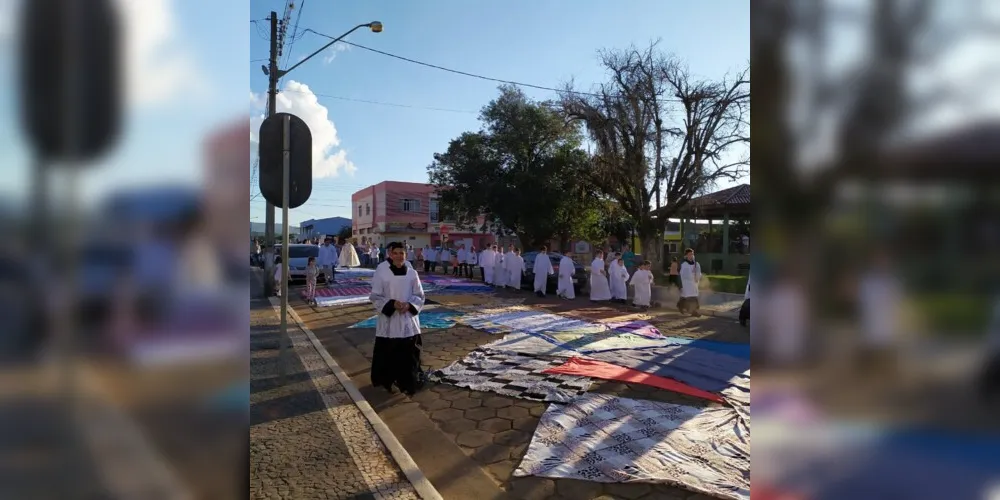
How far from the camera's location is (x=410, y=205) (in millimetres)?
37719

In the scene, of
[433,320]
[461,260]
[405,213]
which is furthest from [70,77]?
[405,213]

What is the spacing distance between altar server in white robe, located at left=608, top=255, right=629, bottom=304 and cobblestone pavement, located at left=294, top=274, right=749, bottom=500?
12.0ft

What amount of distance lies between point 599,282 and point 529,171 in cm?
663

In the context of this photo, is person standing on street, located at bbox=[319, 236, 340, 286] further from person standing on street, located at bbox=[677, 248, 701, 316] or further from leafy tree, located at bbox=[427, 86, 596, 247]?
person standing on street, located at bbox=[677, 248, 701, 316]

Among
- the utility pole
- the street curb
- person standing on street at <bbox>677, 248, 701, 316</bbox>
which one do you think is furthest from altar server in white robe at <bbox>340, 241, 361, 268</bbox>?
the street curb

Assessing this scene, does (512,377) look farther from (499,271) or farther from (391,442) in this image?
(499,271)

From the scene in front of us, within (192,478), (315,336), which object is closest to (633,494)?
(192,478)

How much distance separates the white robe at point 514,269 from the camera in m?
17.5

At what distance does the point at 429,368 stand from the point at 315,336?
9.69 ft

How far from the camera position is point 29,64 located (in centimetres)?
97

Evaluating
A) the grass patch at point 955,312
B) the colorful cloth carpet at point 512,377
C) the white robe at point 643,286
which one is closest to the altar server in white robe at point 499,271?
the white robe at point 643,286

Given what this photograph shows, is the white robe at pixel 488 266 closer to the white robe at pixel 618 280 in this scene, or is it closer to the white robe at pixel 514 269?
the white robe at pixel 514 269

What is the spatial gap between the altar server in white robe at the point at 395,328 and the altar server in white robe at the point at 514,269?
11.8m

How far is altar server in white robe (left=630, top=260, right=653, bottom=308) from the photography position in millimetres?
12898
